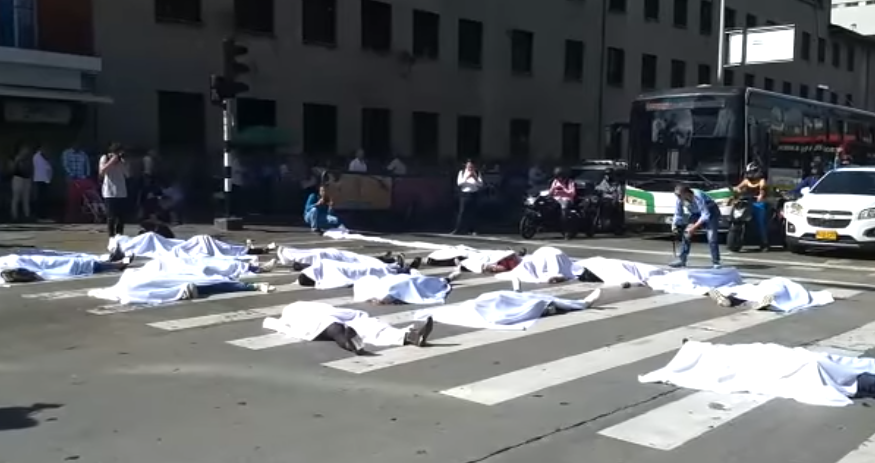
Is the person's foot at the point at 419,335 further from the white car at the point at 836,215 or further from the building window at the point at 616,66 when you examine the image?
the building window at the point at 616,66

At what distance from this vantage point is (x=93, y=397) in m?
6.86

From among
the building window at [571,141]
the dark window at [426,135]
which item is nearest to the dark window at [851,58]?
the building window at [571,141]

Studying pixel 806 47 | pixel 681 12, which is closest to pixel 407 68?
pixel 681 12

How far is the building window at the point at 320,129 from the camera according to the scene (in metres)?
31.0

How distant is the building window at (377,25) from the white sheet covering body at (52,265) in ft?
67.1

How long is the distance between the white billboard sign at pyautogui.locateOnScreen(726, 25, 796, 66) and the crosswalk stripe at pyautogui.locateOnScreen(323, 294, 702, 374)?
18223 millimetres

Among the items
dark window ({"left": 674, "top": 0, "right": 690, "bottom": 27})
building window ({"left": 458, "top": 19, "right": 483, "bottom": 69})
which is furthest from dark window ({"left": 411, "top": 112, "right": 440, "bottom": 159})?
dark window ({"left": 674, "top": 0, "right": 690, "bottom": 27})

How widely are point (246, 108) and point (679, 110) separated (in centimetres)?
1298

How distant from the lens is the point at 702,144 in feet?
70.1

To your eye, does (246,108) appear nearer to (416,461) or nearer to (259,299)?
(259,299)

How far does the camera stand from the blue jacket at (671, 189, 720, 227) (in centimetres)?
1572

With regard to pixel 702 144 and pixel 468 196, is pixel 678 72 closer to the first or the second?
pixel 702 144

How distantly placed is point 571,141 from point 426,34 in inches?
392

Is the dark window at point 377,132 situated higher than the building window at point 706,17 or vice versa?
the building window at point 706,17
